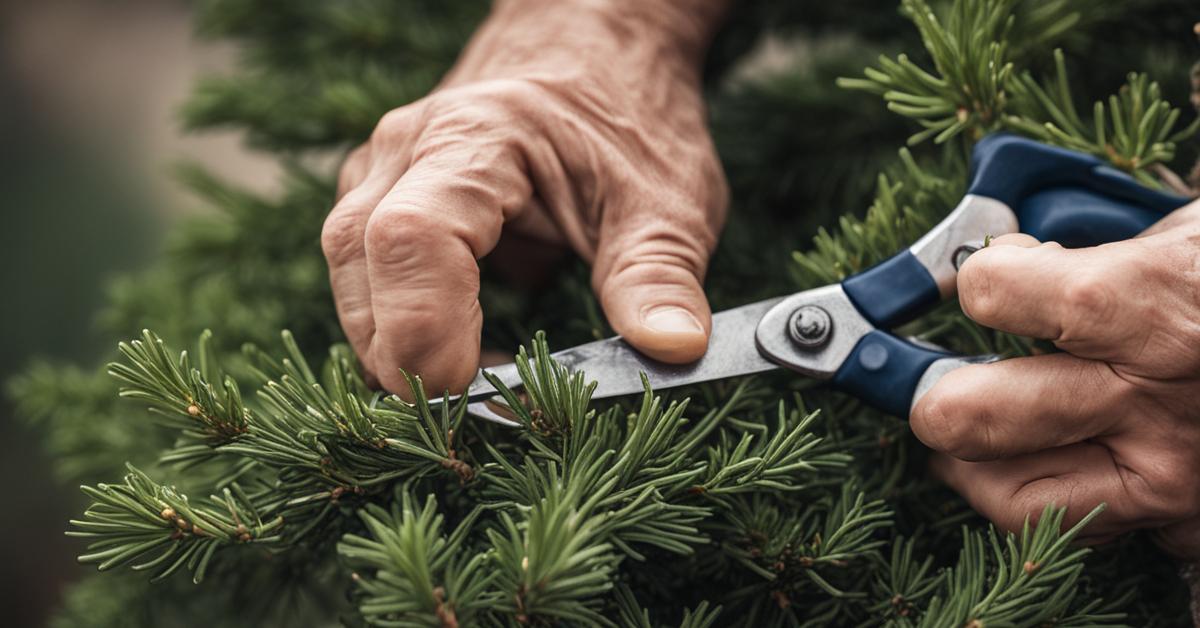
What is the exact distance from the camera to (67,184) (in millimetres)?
2170

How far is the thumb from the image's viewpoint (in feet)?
1.45

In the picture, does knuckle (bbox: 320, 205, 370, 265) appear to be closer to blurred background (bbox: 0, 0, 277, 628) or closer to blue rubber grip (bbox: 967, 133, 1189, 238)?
blue rubber grip (bbox: 967, 133, 1189, 238)

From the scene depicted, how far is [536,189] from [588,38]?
5.1 inches

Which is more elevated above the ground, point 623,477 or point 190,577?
point 623,477

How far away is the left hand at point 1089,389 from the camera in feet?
1.22

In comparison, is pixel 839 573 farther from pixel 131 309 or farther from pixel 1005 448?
pixel 131 309

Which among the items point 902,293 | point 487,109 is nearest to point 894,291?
point 902,293

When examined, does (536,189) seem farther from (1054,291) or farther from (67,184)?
(67,184)

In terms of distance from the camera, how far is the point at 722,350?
0.46 m

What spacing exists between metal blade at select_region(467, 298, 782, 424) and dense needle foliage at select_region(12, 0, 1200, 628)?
0.05 ft

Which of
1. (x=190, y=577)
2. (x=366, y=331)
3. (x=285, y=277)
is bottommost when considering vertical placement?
(x=190, y=577)

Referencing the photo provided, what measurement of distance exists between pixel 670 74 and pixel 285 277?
0.37 m

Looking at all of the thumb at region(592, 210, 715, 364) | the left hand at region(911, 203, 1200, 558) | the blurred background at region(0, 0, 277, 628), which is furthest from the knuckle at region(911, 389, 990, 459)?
the blurred background at region(0, 0, 277, 628)

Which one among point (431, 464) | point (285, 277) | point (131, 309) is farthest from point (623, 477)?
point (131, 309)
